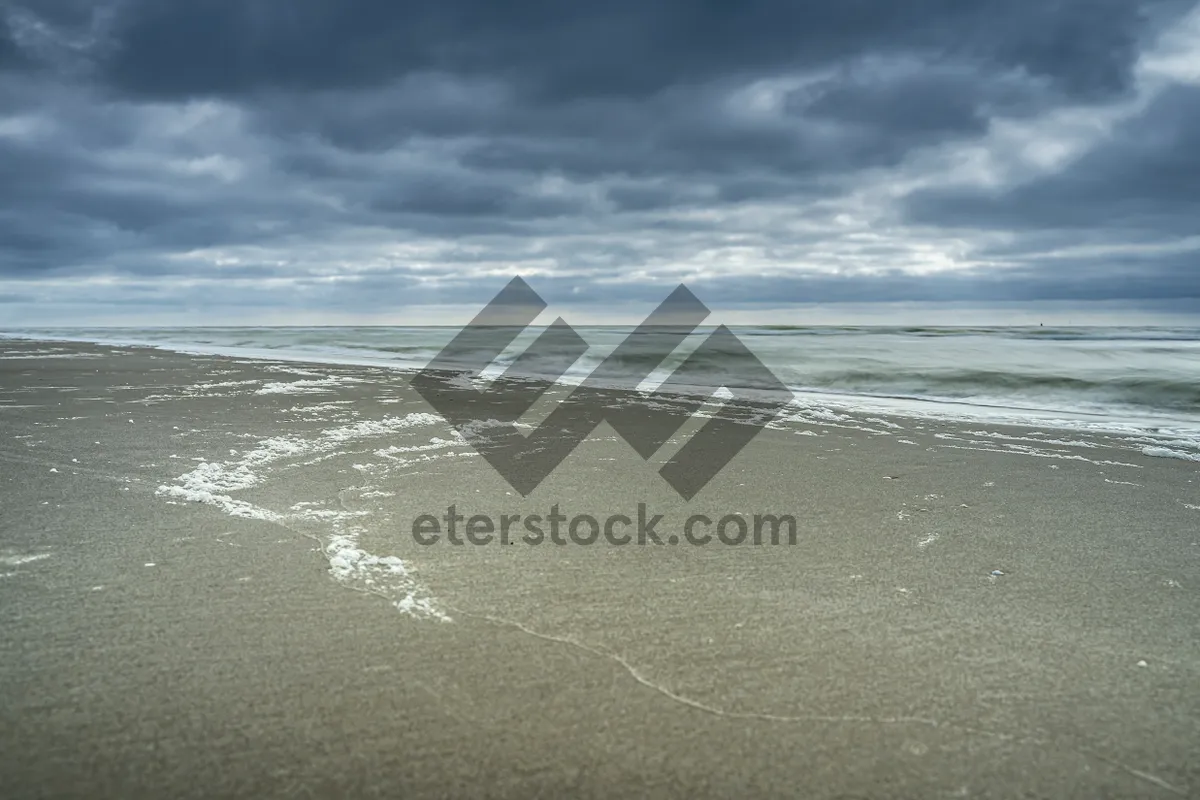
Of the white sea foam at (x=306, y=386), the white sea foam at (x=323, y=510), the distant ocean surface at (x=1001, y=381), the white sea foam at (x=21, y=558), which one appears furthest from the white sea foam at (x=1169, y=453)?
the white sea foam at (x=306, y=386)

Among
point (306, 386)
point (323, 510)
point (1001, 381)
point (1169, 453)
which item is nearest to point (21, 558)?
point (323, 510)

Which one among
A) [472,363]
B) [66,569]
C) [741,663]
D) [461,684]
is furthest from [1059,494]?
[472,363]

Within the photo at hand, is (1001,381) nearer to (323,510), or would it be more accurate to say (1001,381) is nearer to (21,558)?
(323,510)

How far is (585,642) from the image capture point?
200cm

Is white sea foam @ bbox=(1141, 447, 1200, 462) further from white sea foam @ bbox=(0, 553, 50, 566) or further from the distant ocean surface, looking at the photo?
white sea foam @ bbox=(0, 553, 50, 566)

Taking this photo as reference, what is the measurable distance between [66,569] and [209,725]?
3.97 feet

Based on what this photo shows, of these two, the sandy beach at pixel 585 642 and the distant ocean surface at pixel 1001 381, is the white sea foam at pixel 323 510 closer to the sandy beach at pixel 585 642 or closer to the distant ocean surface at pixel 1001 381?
the sandy beach at pixel 585 642

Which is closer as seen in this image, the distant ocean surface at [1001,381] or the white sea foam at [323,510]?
the white sea foam at [323,510]

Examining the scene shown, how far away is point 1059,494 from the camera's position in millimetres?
3787

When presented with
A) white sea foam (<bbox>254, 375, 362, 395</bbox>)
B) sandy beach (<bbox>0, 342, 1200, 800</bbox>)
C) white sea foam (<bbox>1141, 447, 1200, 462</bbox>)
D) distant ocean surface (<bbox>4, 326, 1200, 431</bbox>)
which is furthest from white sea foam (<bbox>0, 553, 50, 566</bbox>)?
distant ocean surface (<bbox>4, 326, 1200, 431</bbox>)

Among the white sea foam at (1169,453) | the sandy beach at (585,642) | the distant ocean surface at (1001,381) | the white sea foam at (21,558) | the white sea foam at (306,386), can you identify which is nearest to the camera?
the sandy beach at (585,642)

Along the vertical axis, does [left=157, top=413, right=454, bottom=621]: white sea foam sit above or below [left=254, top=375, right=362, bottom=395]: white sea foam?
below

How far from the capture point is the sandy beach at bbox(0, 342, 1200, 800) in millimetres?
1497

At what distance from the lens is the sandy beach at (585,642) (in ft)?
4.91
